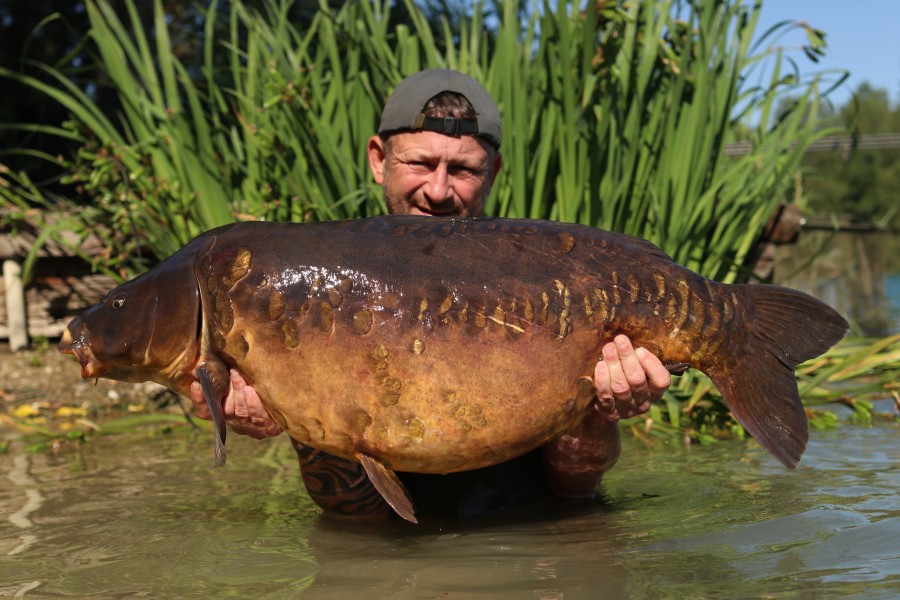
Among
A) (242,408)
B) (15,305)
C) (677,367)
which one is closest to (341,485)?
(242,408)

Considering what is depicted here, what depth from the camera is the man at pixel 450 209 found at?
10.2 feet

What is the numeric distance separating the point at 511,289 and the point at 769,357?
69cm

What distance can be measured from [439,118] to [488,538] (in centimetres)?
133

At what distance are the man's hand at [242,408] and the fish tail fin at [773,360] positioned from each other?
1.14 meters

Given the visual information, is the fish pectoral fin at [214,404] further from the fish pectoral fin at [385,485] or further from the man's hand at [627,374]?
the man's hand at [627,374]

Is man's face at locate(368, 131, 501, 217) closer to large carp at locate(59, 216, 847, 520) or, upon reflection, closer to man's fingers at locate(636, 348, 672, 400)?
large carp at locate(59, 216, 847, 520)

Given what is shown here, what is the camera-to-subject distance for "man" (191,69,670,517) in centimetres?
312

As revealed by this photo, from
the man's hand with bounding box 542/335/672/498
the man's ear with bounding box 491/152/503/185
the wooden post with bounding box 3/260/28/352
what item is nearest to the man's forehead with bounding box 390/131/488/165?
the man's ear with bounding box 491/152/503/185

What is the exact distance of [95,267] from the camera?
501cm

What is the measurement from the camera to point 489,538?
2.82m

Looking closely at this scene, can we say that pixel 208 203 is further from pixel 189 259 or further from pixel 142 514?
pixel 189 259

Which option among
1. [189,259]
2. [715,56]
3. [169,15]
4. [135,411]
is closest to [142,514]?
[189,259]

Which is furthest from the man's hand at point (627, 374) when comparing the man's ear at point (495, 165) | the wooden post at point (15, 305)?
the wooden post at point (15, 305)

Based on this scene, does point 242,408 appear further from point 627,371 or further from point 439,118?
point 439,118
